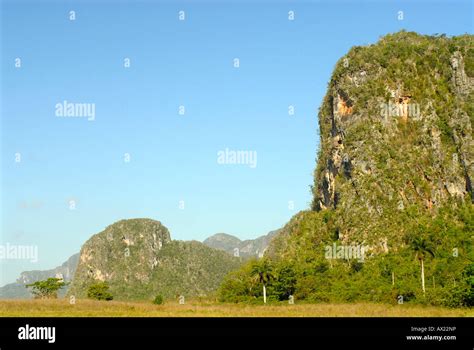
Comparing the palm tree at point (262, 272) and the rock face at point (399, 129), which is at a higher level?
the rock face at point (399, 129)

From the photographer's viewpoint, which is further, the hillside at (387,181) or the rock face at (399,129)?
the rock face at (399,129)

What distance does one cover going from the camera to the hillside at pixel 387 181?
262ft

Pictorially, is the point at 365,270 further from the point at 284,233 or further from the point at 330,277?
the point at 284,233

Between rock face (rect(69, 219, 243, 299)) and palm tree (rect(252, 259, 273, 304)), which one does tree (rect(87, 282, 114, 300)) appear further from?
rock face (rect(69, 219, 243, 299))

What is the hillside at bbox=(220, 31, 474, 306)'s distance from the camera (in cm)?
8000

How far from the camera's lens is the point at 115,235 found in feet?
641

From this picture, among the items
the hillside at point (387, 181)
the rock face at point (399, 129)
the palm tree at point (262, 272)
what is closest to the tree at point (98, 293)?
the hillside at point (387, 181)

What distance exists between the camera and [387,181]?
307ft
